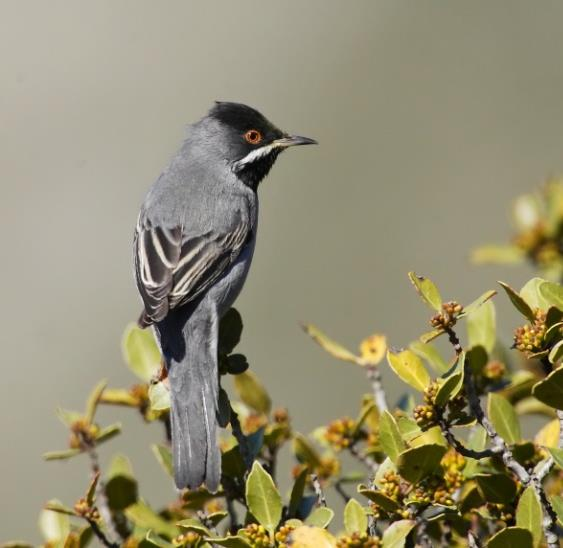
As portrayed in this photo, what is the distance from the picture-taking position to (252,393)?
12.3ft

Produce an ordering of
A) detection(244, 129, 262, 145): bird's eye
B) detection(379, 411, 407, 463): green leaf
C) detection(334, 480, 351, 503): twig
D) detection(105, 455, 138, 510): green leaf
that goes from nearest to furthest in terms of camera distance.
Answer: detection(379, 411, 407, 463): green leaf, detection(334, 480, 351, 503): twig, detection(105, 455, 138, 510): green leaf, detection(244, 129, 262, 145): bird's eye

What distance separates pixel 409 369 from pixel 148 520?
3.37ft

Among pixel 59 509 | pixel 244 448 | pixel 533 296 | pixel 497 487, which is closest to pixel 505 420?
pixel 497 487

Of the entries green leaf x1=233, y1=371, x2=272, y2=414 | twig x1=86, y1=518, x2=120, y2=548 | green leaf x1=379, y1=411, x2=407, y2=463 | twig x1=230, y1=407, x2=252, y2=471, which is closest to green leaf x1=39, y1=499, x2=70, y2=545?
twig x1=86, y1=518, x2=120, y2=548

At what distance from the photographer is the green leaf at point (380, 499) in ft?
8.41

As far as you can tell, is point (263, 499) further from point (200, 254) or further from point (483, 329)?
point (200, 254)

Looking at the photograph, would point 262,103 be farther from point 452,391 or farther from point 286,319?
point 452,391

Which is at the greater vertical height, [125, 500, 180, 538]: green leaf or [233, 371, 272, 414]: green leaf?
[233, 371, 272, 414]: green leaf

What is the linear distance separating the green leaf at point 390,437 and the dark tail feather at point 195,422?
2.31 ft

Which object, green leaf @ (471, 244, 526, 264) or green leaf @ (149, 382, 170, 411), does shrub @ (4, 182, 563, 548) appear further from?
green leaf @ (471, 244, 526, 264)

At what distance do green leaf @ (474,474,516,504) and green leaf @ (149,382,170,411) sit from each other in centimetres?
128

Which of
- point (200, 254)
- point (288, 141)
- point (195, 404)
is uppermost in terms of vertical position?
point (288, 141)

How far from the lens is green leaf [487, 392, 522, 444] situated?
2900 mm

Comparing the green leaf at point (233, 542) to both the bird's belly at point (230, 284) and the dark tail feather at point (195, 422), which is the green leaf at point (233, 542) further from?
the bird's belly at point (230, 284)
